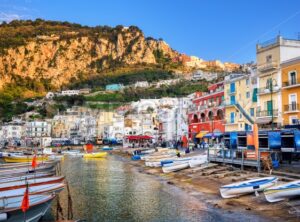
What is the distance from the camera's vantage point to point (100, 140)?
146500 mm

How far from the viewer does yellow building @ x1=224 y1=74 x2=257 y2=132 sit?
5888 cm

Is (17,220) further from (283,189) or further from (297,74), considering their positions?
(297,74)

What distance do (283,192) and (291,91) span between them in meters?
27.1

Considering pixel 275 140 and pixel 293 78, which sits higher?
pixel 293 78

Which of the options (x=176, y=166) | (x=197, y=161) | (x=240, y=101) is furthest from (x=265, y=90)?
(x=176, y=166)

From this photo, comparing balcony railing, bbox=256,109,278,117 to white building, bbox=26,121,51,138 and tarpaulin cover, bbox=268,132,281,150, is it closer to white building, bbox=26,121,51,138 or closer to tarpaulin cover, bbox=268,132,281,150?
tarpaulin cover, bbox=268,132,281,150

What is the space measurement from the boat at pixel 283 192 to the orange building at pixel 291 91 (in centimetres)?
2412

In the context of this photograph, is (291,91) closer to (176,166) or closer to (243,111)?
(243,111)

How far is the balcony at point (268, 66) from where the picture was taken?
164 ft

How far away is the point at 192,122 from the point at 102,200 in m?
56.5

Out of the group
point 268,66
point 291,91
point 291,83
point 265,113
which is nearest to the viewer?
point 291,83

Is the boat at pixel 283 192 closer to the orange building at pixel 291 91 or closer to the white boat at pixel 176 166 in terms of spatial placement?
the white boat at pixel 176 166

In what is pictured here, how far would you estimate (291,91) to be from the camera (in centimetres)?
4812

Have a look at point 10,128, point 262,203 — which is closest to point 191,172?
point 262,203
